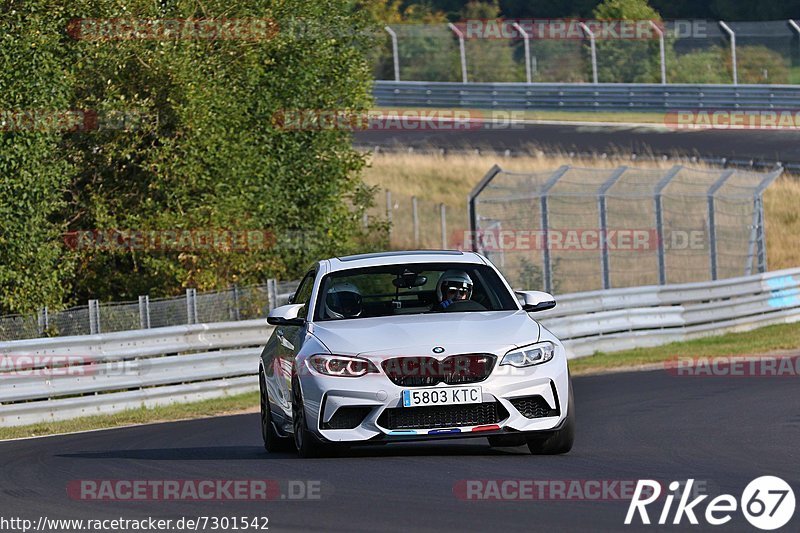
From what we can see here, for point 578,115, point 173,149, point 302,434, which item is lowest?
point 578,115

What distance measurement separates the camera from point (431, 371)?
10055 millimetres

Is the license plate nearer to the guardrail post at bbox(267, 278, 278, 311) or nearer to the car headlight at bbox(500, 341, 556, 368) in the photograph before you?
the car headlight at bbox(500, 341, 556, 368)

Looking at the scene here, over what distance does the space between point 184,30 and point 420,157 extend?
19437 millimetres

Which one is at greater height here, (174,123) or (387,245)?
(174,123)

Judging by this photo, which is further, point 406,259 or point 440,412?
point 406,259

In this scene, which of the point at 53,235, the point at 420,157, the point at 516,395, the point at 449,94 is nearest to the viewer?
the point at 516,395

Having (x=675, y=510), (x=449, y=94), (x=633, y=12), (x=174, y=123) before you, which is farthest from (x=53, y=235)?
(x=633, y=12)

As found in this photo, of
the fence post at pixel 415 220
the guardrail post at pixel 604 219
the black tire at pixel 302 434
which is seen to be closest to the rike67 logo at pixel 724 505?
the black tire at pixel 302 434

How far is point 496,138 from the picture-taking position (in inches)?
1763

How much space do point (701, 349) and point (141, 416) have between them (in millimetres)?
9104

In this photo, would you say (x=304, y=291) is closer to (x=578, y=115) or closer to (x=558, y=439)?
(x=558, y=439)

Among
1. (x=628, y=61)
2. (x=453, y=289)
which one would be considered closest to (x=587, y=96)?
(x=628, y=61)

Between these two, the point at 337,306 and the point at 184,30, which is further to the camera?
the point at 184,30

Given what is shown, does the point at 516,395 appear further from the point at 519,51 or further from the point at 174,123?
the point at 519,51
